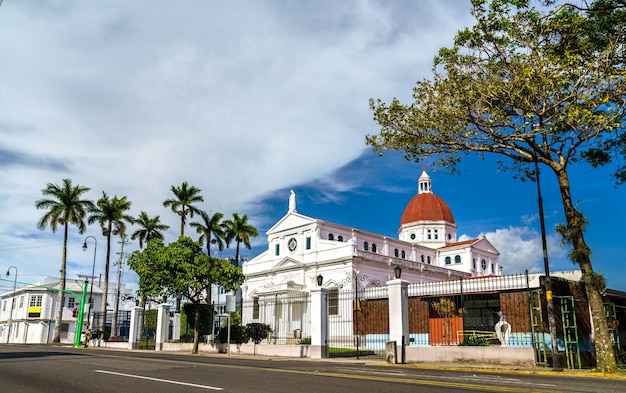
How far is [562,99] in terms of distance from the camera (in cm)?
1758

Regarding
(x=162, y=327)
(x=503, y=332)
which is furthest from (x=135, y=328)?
(x=503, y=332)

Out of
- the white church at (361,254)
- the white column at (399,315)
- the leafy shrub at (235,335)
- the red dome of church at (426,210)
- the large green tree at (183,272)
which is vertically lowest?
the leafy shrub at (235,335)

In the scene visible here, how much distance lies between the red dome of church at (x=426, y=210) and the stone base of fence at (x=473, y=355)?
2314 inches

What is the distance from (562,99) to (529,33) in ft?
8.20

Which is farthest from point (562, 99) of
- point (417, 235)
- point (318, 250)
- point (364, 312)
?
point (417, 235)

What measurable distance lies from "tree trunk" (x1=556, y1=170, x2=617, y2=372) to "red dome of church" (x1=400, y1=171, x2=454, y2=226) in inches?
2328

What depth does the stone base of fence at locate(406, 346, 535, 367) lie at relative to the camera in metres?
17.9

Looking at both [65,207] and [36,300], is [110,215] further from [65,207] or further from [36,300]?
[36,300]

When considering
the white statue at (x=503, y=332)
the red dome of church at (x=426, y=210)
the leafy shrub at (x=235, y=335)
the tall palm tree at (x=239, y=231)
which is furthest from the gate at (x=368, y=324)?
the red dome of church at (x=426, y=210)

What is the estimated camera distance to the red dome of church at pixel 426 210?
77.3m

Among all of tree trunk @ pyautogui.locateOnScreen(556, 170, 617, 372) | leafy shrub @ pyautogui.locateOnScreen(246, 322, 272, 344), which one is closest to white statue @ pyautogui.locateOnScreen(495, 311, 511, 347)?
tree trunk @ pyautogui.locateOnScreen(556, 170, 617, 372)

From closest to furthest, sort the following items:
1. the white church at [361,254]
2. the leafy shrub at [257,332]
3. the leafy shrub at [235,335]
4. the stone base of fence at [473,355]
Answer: the stone base of fence at [473,355]
the leafy shrub at [257,332]
the leafy shrub at [235,335]
the white church at [361,254]

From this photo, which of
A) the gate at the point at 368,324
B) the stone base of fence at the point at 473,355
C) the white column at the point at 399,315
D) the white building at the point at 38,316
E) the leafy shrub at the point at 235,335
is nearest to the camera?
the stone base of fence at the point at 473,355

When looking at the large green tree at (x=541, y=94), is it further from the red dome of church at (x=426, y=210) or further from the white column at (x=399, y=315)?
the red dome of church at (x=426, y=210)
